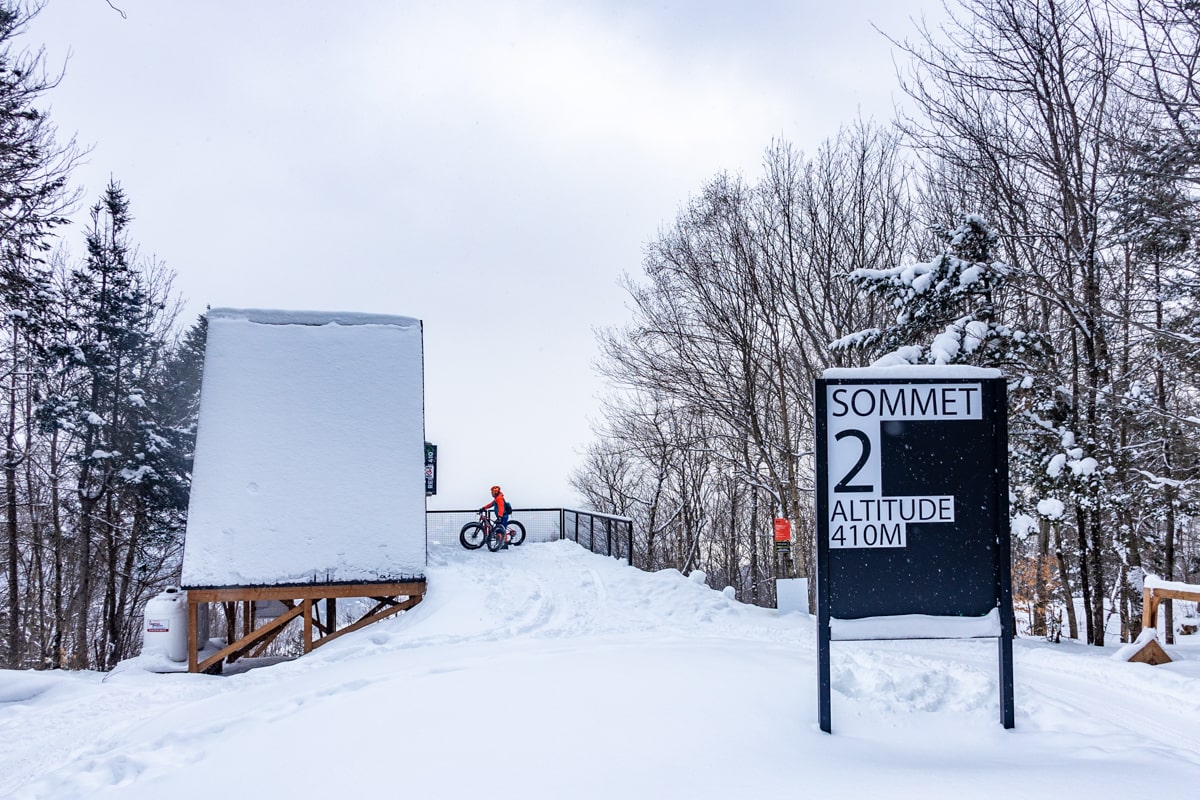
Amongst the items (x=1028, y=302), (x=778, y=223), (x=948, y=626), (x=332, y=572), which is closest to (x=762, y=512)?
(x=778, y=223)

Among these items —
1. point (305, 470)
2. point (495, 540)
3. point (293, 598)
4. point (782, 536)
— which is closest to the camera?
point (293, 598)

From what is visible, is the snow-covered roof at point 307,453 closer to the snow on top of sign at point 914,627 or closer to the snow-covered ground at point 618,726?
the snow-covered ground at point 618,726

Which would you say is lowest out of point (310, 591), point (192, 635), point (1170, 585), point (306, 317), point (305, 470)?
point (192, 635)

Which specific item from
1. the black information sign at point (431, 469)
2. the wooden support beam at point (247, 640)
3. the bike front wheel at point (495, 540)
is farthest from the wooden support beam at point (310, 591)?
the black information sign at point (431, 469)

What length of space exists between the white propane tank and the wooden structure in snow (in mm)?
201

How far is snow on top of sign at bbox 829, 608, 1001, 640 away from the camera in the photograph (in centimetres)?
427

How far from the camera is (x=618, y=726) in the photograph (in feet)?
14.5

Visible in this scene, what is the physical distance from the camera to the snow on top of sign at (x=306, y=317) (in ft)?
42.9

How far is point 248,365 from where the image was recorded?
12617 mm

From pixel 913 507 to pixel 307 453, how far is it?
1050 cm

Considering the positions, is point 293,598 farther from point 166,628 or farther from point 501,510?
point 501,510

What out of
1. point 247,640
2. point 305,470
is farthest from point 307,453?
point 247,640

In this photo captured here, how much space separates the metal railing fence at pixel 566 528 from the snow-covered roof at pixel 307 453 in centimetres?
348

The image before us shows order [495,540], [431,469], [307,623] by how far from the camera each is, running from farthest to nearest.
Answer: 1. [431,469]
2. [495,540]
3. [307,623]
